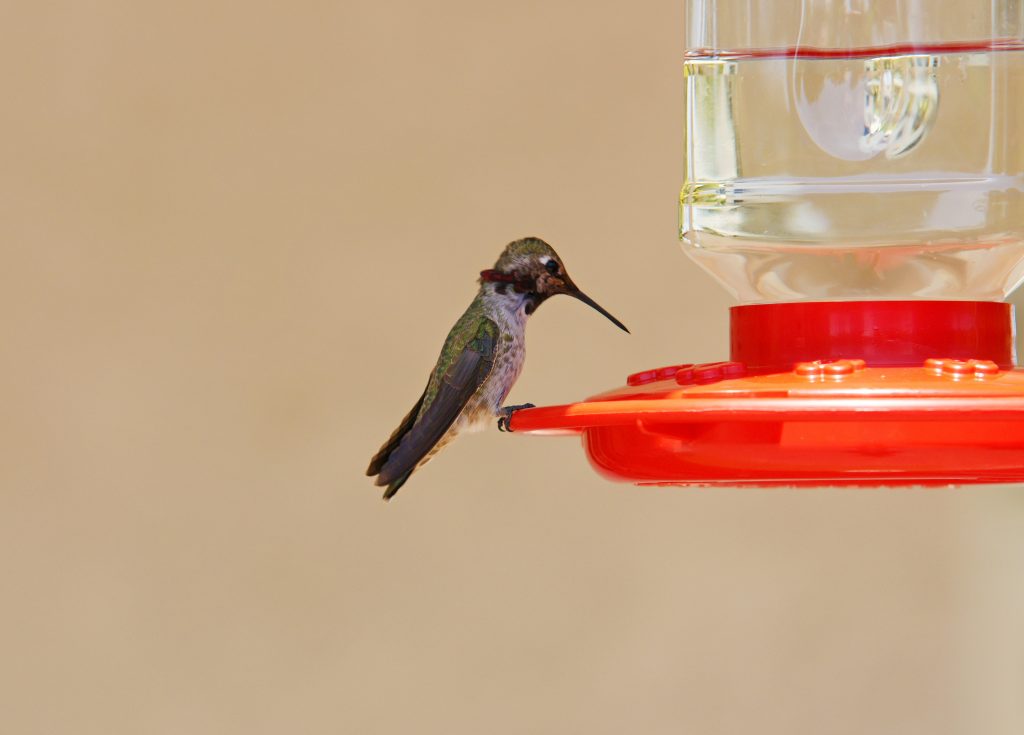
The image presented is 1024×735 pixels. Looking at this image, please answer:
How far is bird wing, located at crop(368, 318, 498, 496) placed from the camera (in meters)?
3.42

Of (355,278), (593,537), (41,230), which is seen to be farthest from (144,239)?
(593,537)

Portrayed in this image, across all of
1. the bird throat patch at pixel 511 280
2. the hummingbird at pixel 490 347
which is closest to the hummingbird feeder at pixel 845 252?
the hummingbird at pixel 490 347

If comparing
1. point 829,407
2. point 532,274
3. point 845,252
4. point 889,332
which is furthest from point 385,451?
point 829,407

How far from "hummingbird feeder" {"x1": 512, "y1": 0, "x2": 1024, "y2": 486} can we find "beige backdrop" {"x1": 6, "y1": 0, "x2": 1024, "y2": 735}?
198 centimetres

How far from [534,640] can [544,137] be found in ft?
5.63

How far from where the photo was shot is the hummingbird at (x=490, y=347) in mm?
3627

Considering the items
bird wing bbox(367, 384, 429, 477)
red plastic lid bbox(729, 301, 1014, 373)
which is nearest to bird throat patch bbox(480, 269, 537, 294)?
bird wing bbox(367, 384, 429, 477)

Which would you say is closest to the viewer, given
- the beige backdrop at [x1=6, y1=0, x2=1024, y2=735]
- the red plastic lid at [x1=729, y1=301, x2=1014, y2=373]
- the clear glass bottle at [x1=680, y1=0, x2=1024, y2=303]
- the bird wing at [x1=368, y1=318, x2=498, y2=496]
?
the red plastic lid at [x1=729, y1=301, x2=1014, y2=373]

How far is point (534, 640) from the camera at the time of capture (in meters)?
5.32

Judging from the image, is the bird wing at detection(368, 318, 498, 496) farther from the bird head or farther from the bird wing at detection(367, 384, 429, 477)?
the bird head

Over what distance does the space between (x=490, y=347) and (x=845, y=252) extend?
4.12 feet

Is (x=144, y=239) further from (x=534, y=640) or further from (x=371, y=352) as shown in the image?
(x=534, y=640)

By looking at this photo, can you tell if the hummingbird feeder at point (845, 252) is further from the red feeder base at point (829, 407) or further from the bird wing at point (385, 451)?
the bird wing at point (385, 451)

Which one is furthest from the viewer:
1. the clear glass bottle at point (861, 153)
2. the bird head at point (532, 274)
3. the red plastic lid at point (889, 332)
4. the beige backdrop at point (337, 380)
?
the beige backdrop at point (337, 380)
